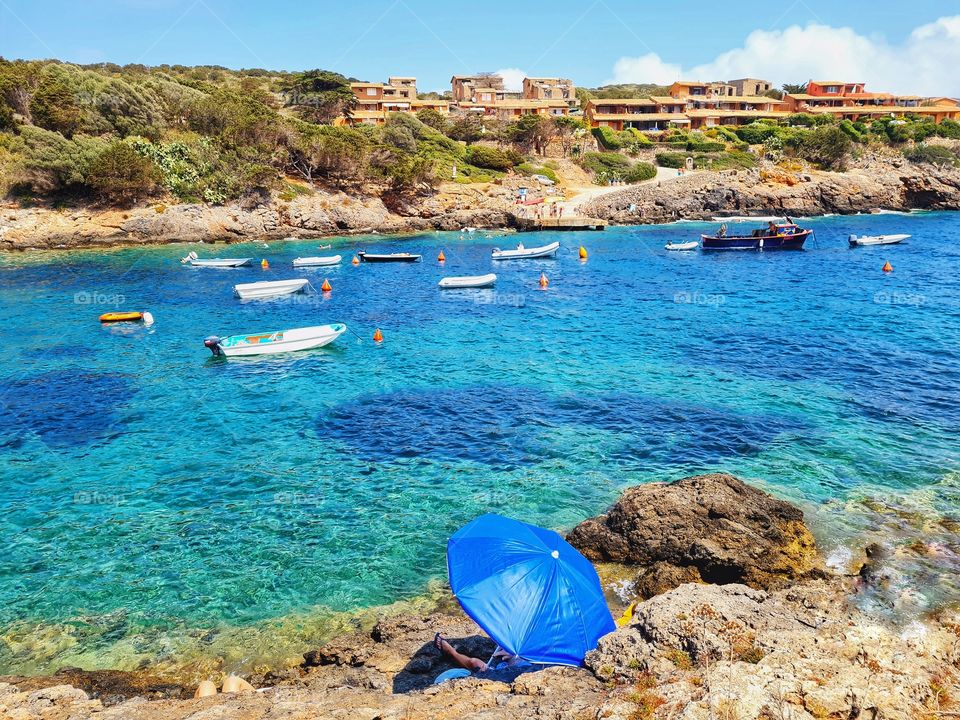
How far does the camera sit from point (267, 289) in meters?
42.7

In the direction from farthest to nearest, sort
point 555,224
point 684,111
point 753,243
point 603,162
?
point 684,111 → point 603,162 → point 555,224 → point 753,243

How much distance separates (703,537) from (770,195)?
8018 cm

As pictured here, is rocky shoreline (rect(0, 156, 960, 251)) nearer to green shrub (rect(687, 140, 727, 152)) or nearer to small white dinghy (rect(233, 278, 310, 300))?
green shrub (rect(687, 140, 727, 152))

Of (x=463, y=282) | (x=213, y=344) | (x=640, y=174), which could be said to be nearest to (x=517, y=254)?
(x=463, y=282)

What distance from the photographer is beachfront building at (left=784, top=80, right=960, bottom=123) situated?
128 metres

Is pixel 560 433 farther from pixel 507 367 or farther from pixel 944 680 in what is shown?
pixel 944 680

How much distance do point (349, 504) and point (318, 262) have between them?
130 feet

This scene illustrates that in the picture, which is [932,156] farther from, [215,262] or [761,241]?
[215,262]

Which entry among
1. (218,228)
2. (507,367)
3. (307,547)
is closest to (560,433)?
(507,367)

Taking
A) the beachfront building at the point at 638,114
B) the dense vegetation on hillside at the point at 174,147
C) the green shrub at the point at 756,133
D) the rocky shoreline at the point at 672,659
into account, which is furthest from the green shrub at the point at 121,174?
the green shrub at the point at 756,133

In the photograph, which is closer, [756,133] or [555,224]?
[555,224]

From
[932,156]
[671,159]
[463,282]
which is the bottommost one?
[463,282]

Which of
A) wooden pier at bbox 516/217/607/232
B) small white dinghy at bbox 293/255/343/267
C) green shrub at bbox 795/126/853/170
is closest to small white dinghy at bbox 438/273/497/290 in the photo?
small white dinghy at bbox 293/255/343/267

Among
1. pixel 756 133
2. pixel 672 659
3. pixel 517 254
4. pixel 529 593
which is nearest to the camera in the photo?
pixel 672 659
